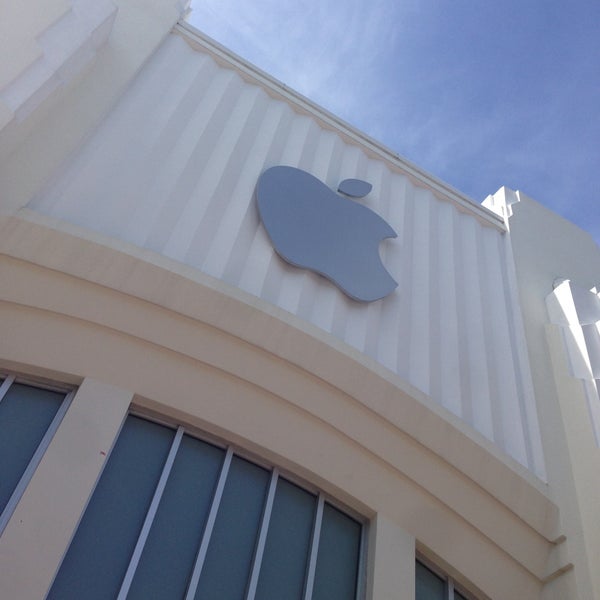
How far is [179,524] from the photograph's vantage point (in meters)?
4.36

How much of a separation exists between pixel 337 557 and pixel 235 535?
2.58 ft

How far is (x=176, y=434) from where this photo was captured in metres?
4.80

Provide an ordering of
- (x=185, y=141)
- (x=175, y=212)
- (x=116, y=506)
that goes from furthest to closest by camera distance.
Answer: (x=185, y=141)
(x=175, y=212)
(x=116, y=506)

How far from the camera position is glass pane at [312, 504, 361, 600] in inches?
181

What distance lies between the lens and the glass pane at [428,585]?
489cm

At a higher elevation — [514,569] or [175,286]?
[175,286]

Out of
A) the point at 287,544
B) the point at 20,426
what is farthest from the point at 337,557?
the point at 20,426

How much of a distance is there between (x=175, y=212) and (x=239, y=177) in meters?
0.89

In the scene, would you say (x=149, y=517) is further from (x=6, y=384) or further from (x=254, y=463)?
(x=6, y=384)

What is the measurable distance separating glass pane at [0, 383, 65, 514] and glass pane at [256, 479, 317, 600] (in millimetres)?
1651

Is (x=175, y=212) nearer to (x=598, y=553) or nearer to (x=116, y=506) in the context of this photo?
(x=116, y=506)

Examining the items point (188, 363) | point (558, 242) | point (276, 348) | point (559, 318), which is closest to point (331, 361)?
point (276, 348)

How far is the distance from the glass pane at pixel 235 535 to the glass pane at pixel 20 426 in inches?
50.1

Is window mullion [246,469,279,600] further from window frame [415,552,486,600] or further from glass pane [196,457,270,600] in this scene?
window frame [415,552,486,600]
